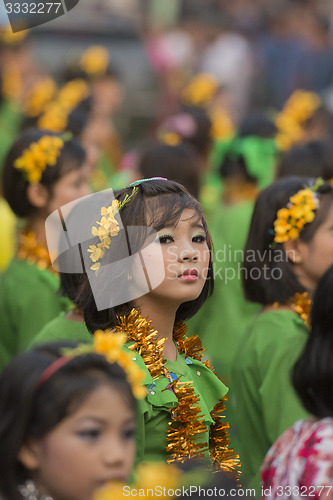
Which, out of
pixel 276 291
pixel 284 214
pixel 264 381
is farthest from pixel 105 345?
pixel 284 214

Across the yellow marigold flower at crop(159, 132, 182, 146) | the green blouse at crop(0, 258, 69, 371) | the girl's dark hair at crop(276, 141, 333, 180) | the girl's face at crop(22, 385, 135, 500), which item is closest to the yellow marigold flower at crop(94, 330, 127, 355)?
the girl's face at crop(22, 385, 135, 500)

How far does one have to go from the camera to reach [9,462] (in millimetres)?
2422

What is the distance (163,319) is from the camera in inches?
127

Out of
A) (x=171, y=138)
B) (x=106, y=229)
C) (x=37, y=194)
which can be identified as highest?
(x=106, y=229)

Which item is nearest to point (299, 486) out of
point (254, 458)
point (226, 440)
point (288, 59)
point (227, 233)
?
point (226, 440)

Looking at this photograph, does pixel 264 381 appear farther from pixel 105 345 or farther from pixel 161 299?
pixel 105 345

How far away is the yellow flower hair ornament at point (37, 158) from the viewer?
4914 mm

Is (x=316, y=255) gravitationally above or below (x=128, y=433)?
below

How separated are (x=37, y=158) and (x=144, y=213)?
6.26 feet

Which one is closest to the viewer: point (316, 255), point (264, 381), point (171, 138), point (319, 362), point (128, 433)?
point (128, 433)

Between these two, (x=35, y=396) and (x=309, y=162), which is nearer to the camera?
(x=35, y=396)

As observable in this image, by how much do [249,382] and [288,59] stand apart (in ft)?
26.2

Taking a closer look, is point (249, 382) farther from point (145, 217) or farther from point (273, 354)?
point (145, 217)

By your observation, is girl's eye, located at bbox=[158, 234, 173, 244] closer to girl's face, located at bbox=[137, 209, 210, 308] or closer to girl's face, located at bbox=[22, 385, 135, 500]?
girl's face, located at bbox=[137, 209, 210, 308]
